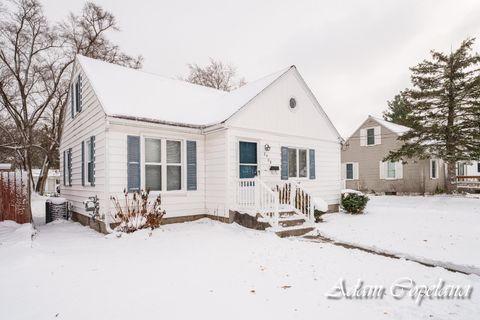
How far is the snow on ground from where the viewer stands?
18.2 ft

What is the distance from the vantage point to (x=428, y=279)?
4395 millimetres

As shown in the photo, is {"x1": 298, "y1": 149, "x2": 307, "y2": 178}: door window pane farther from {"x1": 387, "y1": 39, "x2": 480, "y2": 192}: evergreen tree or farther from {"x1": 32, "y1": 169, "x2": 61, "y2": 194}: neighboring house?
{"x1": 32, "y1": 169, "x2": 61, "y2": 194}: neighboring house

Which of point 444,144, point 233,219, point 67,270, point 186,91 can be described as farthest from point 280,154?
point 444,144

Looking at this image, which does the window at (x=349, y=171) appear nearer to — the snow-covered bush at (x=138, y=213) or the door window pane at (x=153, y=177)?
the door window pane at (x=153, y=177)

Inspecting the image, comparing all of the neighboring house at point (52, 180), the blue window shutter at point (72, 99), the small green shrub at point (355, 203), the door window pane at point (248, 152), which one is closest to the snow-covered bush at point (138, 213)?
the door window pane at point (248, 152)

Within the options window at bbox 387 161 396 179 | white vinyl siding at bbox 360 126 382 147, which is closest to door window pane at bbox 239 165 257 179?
window at bbox 387 161 396 179

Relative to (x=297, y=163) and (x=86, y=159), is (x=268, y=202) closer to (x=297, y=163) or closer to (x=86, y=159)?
(x=297, y=163)

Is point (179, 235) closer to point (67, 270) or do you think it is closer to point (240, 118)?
point (67, 270)

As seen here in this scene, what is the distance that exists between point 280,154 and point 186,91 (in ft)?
15.1

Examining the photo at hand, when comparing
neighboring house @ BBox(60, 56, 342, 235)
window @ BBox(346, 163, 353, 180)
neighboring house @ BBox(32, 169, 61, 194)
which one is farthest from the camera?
neighboring house @ BBox(32, 169, 61, 194)

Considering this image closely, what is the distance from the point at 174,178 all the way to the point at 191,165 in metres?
0.69

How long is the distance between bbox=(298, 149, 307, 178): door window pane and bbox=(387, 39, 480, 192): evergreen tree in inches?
419

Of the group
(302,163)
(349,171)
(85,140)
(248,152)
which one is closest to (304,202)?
(248,152)

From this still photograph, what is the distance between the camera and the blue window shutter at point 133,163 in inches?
308
